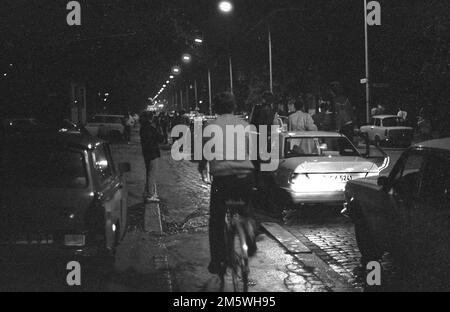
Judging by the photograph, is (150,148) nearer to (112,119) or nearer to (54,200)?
(54,200)

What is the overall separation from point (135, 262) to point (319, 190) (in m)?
3.73

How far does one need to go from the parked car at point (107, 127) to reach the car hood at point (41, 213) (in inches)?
1189

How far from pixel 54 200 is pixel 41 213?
167 mm

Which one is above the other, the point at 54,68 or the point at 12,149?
the point at 54,68

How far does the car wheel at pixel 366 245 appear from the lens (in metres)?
7.57

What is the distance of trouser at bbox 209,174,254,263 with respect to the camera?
664 centimetres

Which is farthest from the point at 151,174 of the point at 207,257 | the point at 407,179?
the point at 407,179

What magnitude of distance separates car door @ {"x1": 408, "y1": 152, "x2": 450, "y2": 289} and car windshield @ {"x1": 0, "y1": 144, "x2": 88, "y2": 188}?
3.16m

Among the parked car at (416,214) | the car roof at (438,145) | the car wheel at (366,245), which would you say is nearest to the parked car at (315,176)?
the car wheel at (366,245)

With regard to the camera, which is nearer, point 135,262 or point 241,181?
point 241,181

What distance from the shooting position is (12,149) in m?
6.91
